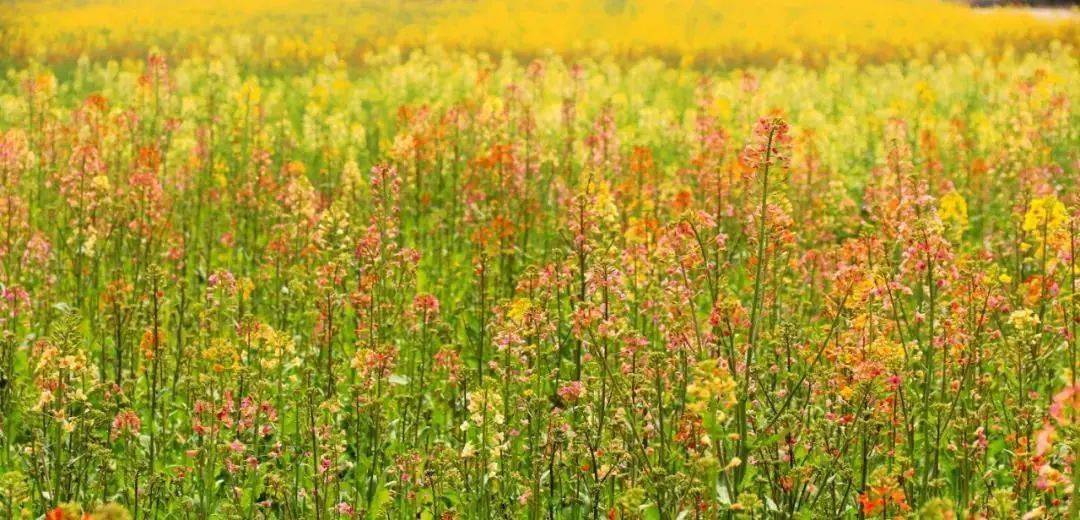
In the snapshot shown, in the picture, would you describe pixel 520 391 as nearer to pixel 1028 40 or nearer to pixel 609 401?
pixel 609 401

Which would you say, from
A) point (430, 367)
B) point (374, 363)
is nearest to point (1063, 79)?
point (430, 367)

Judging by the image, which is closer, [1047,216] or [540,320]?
[540,320]

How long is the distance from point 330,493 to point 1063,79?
1486 centimetres

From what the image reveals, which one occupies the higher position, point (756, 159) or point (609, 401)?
point (756, 159)

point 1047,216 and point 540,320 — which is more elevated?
point 1047,216

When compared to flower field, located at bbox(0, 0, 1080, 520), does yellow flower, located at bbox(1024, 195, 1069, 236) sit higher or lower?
higher

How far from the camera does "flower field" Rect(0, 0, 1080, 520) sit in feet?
14.2

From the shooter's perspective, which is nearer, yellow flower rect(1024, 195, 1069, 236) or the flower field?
the flower field

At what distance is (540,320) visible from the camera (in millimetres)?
4410

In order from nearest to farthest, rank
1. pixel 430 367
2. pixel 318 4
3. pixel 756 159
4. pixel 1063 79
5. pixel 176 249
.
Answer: pixel 756 159
pixel 430 367
pixel 176 249
pixel 1063 79
pixel 318 4

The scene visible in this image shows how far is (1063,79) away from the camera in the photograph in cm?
1738

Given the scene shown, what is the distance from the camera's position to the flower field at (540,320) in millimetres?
4324

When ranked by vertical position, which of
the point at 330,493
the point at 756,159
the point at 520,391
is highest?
the point at 756,159

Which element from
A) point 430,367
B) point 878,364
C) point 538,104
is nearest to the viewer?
point 878,364
